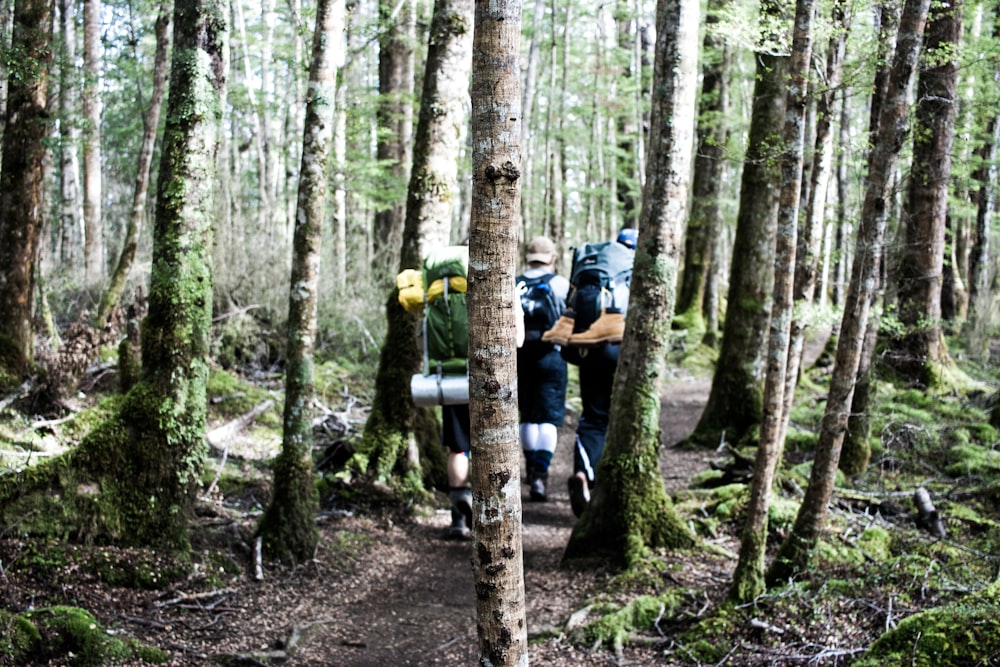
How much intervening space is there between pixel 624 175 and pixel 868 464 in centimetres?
1794

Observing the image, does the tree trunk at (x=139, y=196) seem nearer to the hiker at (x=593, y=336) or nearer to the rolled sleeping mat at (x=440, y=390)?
the rolled sleeping mat at (x=440, y=390)

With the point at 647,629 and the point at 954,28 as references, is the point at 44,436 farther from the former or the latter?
the point at 954,28

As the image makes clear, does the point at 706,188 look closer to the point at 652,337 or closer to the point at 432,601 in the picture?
the point at 652,337

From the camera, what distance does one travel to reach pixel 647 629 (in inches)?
195

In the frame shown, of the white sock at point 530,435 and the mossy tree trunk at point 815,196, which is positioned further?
the white sock at point 530,435

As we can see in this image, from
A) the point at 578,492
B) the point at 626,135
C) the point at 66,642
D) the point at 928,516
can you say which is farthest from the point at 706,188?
the point at 66,642

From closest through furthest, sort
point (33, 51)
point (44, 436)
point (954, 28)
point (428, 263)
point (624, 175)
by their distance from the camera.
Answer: point (428, 263) < point (44, 436) < point (33, 51) < point (954, 28) < point (624, 175)

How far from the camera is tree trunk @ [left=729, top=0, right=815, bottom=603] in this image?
4742 mm

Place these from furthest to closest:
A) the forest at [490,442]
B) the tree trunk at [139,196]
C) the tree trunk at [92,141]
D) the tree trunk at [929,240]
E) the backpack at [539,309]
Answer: the tree trunk at [92,141], the tree trunk at [139,196], the tree trunk at [929,240], the backpack at [539,309], the forest at [490,442]

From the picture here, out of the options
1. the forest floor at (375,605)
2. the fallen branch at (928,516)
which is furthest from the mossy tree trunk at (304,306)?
the fallen branch at (928,516)

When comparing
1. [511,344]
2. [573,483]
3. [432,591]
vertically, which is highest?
[511,344]

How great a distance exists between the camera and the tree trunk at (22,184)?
7.56 metres

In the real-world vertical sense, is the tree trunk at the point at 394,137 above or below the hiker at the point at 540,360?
above

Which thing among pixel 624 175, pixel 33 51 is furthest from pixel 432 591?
pixel 624 175
